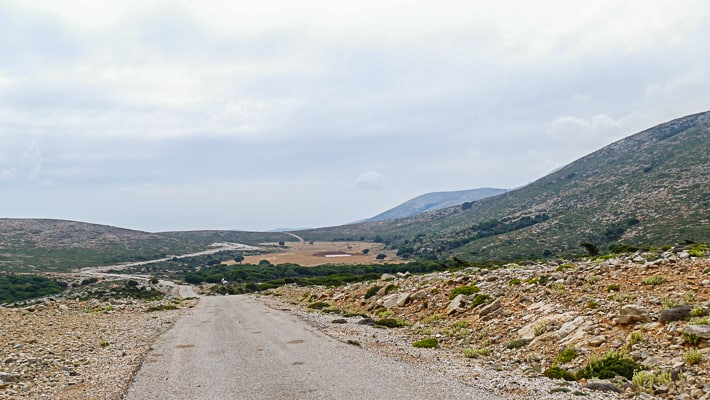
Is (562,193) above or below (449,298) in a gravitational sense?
above

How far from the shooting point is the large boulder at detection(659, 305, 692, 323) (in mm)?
11914

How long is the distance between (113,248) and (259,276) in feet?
390

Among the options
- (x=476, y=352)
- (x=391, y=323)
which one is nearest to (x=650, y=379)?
(x=476, y=352)

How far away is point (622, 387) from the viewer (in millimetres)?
9953

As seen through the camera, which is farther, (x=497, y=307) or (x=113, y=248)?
(x=113, y=248)

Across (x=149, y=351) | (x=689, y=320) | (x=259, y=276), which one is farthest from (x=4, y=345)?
(x=259, y=276)

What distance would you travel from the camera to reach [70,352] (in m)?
16.7

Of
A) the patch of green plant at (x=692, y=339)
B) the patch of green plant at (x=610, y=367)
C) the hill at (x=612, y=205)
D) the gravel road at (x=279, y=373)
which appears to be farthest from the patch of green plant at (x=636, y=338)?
the hill at (x=612, y=205)

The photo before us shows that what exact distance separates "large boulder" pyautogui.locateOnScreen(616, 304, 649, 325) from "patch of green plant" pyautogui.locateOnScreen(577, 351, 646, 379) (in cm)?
172

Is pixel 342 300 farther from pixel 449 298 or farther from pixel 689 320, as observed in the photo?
pixel 689 320

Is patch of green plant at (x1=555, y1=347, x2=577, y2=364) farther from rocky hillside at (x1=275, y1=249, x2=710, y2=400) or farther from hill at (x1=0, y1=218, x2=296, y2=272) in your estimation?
hill at (x1=0, y1=218, x2=296, y2=272)

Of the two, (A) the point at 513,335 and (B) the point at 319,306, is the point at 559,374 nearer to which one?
(A) the point at 513,335

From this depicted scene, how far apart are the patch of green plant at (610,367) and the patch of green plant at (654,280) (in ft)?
17.5

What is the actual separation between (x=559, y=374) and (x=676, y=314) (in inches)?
150
